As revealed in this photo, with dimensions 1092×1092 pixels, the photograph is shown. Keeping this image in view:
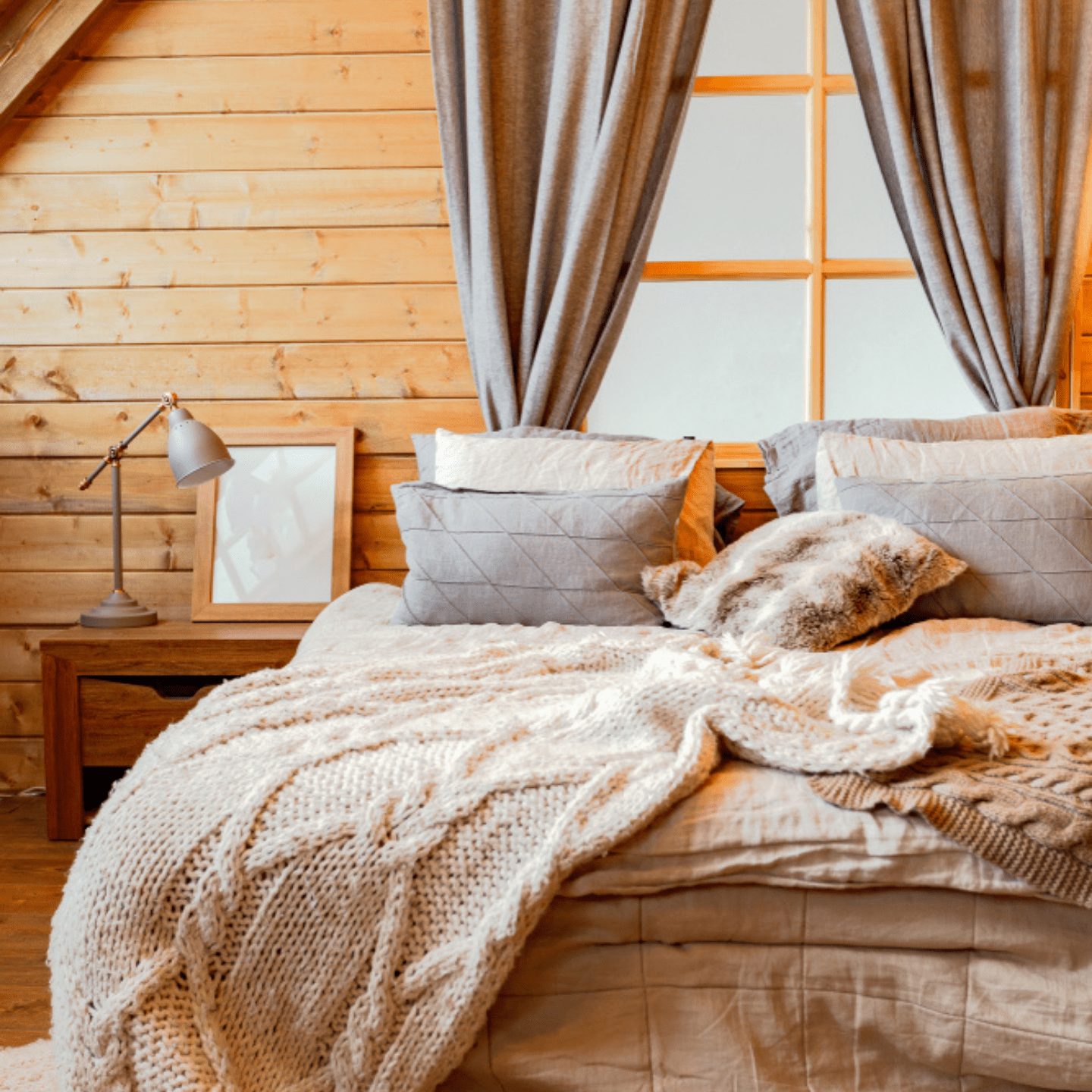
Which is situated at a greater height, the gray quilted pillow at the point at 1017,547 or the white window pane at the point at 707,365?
the white window pane at the point at 707,365

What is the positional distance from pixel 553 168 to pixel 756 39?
2.30ft

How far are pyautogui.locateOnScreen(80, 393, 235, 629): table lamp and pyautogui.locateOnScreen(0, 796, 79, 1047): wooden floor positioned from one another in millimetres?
522

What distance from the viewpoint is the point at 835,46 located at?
2.90 meters

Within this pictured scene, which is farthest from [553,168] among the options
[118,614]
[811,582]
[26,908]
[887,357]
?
[26,908]

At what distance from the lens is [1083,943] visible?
1.03 metres

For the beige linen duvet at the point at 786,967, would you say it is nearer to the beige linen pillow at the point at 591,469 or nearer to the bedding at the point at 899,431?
the beige linen pillow at the point at 591,469

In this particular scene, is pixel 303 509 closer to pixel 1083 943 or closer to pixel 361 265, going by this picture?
pixel 361 265

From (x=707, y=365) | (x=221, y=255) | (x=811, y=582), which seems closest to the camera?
(x=811, y=582)

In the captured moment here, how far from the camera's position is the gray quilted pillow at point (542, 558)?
2.12 meters

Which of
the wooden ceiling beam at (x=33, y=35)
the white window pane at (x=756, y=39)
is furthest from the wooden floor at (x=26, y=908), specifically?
the white window pane at (x=756, y=39)

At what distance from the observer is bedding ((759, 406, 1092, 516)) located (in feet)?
8.05

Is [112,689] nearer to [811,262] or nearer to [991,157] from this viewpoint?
[811,262]

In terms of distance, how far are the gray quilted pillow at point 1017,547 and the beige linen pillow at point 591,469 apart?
19.0 inches

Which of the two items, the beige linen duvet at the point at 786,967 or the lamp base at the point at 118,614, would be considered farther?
the lamp base at the point at 118,614
